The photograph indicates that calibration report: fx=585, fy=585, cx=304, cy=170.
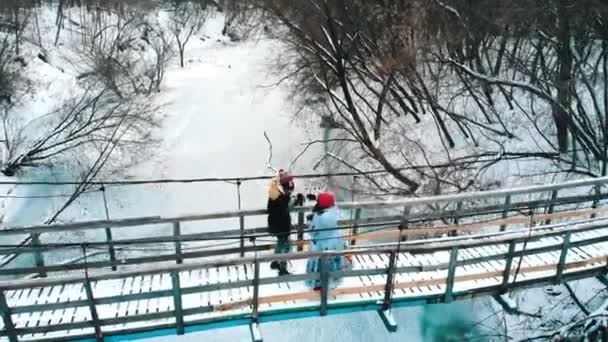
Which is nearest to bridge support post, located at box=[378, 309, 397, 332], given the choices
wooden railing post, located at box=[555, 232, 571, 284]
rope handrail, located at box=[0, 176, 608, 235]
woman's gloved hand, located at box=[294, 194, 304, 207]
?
rope handrail, located at box=[0, 176, 608, 235]

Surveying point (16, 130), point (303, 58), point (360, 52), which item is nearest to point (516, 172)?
point (360, 52)

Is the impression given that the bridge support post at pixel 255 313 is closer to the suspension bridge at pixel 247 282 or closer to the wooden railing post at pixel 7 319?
the suspension bridge at pixel 247 282

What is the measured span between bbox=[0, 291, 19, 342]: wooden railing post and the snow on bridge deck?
43 millimetres

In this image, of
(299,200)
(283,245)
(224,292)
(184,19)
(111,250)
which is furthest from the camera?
(184,19)

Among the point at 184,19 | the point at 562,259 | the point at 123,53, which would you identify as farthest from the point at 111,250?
the point at 184,19

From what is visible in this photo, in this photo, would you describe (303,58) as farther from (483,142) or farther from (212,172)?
(483,142)

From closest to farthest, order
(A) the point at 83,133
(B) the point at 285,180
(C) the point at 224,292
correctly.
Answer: (C) the point at 224,292 → (B) the point at 285,180 → (A) the point at 83,133

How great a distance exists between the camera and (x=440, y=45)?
1845 cm

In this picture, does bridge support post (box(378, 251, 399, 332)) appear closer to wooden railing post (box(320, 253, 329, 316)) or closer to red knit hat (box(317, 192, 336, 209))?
wooden railing post (box(320, 253, 329, 316))

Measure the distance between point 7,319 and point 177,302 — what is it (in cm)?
185

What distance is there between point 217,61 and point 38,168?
16.1m

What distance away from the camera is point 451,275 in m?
7.73

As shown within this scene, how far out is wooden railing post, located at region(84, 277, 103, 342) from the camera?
6.61 metres

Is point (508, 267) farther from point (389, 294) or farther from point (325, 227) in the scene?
point (325, 227)
